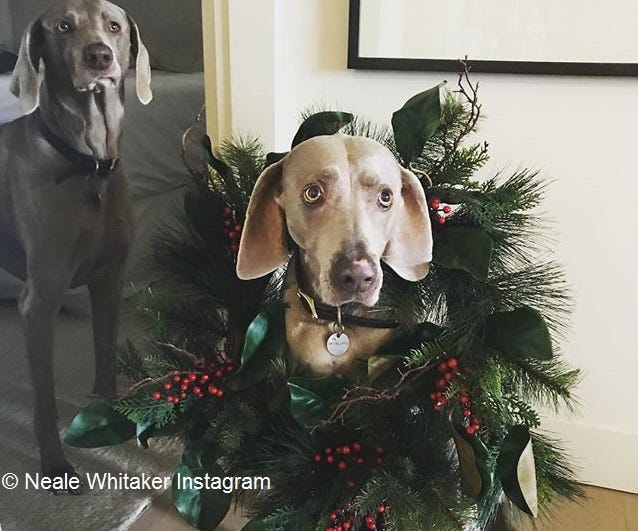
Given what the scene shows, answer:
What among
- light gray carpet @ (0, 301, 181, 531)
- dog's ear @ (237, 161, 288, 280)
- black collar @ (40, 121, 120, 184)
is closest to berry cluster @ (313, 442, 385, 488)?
dog's ear @ (237, 161, 288, 280)

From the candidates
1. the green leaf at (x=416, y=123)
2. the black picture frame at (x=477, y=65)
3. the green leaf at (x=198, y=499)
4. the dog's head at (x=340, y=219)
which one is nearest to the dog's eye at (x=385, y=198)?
the dog's head at (x=340, y=219)

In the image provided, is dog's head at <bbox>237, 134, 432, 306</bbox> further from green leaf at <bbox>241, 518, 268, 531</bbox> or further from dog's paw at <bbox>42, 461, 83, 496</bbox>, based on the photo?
dog's paw at <bbox>42, 461, 83, 496</bbox>

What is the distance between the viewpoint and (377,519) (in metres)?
0.71

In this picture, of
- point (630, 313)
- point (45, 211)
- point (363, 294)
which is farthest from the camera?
point (630, 313)

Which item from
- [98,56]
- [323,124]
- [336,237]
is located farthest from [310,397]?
[98,56]

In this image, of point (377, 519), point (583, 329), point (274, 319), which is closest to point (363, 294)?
point (274, 319)

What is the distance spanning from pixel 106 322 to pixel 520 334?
536 mm

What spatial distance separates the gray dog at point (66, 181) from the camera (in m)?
0.73

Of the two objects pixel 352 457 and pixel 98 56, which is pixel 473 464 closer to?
pixel 352 457

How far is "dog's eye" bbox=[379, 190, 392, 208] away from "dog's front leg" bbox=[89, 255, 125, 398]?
0.40m

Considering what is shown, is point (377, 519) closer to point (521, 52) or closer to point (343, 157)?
point (343, 157)

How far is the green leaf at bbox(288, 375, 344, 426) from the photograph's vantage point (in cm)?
70

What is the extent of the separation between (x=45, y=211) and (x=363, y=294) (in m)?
0.39

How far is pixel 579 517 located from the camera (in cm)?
115
